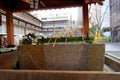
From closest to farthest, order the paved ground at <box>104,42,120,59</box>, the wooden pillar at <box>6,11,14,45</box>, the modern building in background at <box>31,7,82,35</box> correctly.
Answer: the paved ground at <box>104,42,120,59</box> → the modern building in background at <box>31,7,82,35</box> → the wooden pillar at <box>6,11,14,45</box>

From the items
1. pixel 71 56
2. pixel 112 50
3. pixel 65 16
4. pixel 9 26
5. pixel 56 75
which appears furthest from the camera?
pixel 65 16

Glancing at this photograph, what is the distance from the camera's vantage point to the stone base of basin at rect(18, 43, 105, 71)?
1246 mm

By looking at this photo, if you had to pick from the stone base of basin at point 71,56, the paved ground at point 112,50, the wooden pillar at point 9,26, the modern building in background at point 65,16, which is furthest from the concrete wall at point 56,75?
the wooden pillar at point 9,26

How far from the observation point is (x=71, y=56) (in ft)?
4.14

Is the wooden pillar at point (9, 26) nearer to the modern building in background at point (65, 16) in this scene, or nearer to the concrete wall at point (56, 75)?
the modern building in background at point (65, 16)

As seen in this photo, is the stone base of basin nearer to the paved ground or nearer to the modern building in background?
the paved ground

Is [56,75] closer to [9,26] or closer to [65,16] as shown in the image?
[9,26]

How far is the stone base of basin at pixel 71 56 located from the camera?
125 cm

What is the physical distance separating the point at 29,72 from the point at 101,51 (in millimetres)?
603

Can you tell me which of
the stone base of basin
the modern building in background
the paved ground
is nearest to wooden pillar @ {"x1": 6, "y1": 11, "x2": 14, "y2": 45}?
the modern building in background

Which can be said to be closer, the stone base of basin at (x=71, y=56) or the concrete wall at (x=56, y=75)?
the concrete wall at (x=56, y=75)

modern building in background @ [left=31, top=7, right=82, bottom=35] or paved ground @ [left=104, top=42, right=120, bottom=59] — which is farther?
modern building in background @ [left=31, top=7, right=82, bottom=35]

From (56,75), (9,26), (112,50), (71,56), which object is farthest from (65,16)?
(56,75)

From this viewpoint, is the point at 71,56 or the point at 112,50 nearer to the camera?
the point at 71,56
